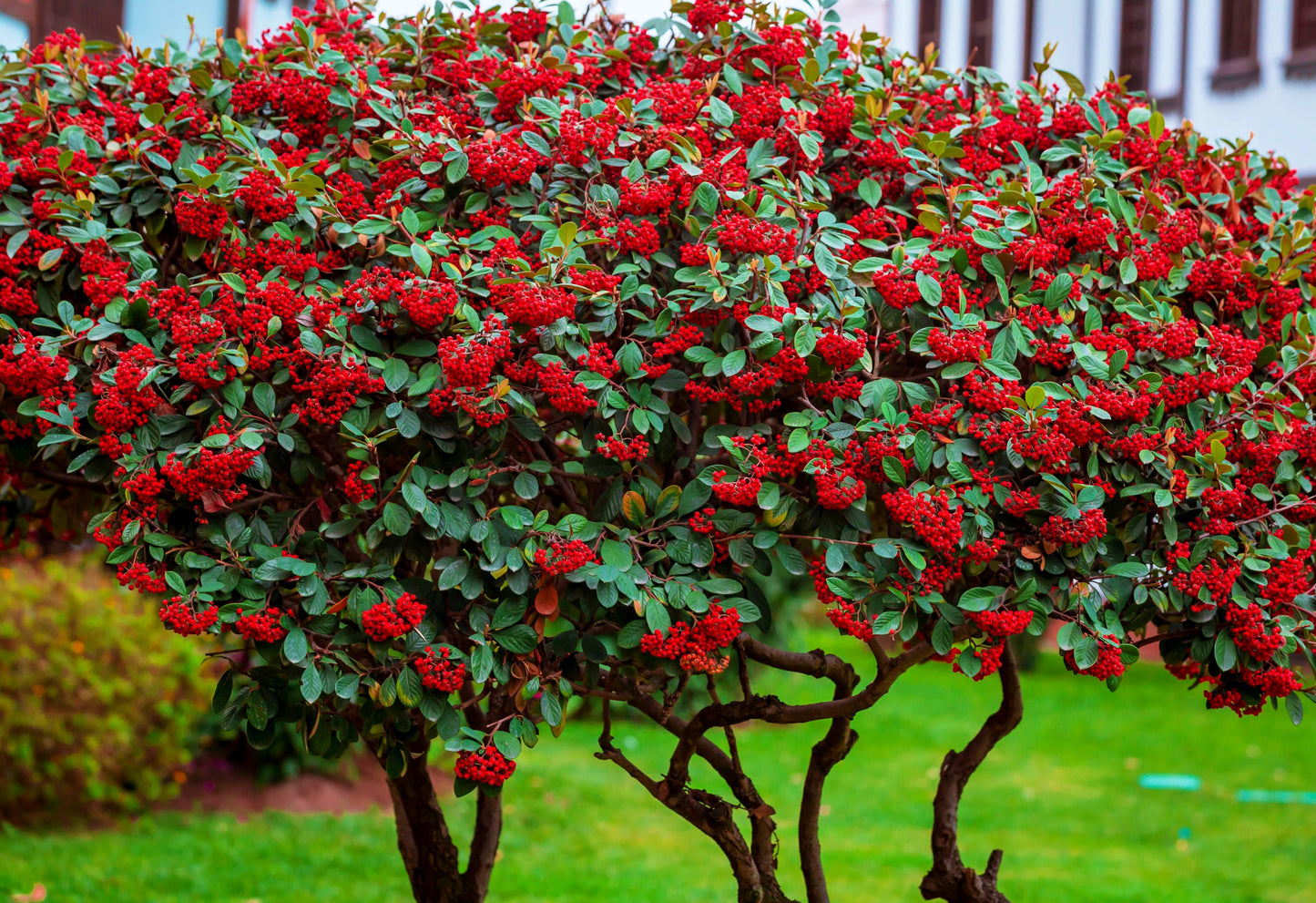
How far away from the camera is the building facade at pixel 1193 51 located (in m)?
10.1

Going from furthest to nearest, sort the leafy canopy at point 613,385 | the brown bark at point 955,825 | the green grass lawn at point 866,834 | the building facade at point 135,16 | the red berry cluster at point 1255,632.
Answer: the building facade at point 135,16 → the green grass lawn at point 866,834 → the brown bark at point 955,825 → the red berry cluster at point 1255,632 → the leafy canopy at point 613,385

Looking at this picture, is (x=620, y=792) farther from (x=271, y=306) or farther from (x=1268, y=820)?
(x=271, y=306)

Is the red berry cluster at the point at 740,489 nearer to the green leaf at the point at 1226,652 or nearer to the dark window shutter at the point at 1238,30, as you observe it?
the green leaf at the point at 1226,652

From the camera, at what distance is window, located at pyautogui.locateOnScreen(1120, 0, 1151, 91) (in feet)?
35.1

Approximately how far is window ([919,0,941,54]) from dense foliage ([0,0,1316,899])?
10.1 meters

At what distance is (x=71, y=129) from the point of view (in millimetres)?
2332

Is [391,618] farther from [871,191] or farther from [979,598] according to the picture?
[871,191]

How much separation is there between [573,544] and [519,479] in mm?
163

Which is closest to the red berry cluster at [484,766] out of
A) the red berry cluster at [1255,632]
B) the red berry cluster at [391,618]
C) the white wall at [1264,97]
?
the red berry cluster at [391,618]

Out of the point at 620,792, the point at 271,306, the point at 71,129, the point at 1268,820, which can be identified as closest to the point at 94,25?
the point at 620,792

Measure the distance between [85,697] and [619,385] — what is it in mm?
4471

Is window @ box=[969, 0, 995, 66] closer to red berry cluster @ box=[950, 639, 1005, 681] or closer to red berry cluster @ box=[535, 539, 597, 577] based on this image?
red berry cluster @ box=[950, 639, 1005, 681]

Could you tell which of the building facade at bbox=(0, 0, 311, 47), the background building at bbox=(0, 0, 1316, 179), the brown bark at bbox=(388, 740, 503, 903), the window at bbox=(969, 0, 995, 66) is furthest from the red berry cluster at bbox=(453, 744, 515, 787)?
the window at bbox=(969, 0, 995, 66)

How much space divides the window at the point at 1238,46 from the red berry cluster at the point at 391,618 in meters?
10.5
